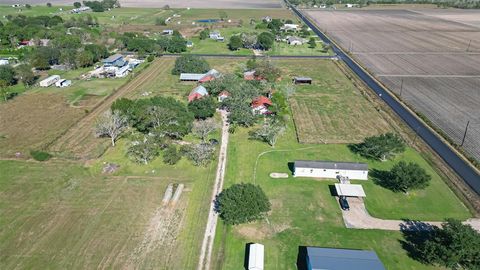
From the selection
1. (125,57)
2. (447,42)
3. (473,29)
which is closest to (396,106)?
(447,42)

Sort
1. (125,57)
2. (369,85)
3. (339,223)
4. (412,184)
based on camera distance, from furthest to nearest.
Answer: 1. (125,57)
2. (369,85)
3. (412,184)
4. (339,223)

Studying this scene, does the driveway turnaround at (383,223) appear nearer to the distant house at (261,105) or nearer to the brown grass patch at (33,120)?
the distant house at (261,105)

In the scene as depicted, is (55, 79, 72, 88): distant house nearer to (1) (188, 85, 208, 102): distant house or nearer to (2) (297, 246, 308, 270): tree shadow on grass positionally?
(1) (188, 85, 208, 102): distant house

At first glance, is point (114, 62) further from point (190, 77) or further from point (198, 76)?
point (198, 76)

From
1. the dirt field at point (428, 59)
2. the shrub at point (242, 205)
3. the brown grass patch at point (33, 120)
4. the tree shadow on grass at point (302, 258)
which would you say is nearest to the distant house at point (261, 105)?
the shrub at point (242, 205)

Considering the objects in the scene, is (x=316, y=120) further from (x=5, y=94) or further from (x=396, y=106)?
(x=5, y=94)

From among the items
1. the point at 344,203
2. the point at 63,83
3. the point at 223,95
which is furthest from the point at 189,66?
the point at 344,203

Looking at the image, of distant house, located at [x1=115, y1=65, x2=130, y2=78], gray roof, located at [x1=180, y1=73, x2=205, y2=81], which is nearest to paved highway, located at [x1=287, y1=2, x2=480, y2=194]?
gray roof, located at [x1=180, y1=73, x2=205, y2=81]
